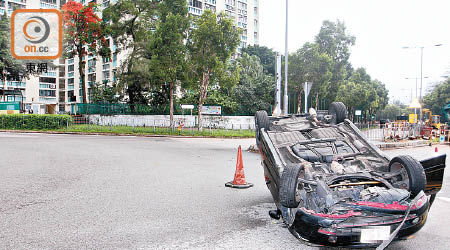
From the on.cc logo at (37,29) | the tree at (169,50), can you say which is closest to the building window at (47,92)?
the on.cc logo at (37,29)

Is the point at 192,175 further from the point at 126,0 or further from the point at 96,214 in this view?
the point at 126,0

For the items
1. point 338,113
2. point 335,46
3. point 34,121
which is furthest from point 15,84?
point 338,113

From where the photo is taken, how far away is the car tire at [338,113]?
6453mm

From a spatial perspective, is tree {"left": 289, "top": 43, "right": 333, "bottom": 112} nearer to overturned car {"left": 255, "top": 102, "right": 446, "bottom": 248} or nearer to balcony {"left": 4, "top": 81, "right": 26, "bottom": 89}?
overturned car {"left": 255, "top": 102, "right": 446, "bottom": 248}

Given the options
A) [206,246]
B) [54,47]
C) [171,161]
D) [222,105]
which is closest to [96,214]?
[206,246]

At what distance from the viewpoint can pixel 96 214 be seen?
5.37 meters

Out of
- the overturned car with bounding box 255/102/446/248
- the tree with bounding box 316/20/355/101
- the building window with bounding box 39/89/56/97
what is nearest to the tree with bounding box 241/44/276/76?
the tree with bounding box 316/20/355/101

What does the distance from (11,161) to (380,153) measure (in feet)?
35.9

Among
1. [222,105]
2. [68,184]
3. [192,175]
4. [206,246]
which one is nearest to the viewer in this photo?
[206,246]

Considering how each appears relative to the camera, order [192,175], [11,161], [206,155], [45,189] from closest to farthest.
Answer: [45,189], [192,175], [11,161], [206,155]

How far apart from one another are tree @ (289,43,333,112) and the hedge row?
880 inches

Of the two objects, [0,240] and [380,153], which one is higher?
[380,153]

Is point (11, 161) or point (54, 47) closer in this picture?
point (11, 161)

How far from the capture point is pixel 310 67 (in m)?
34.8
